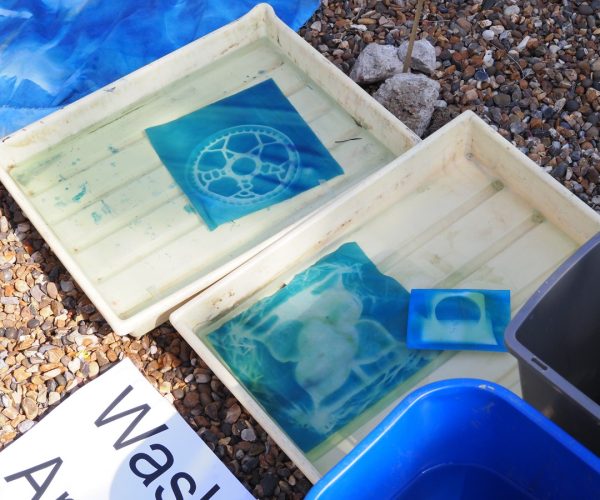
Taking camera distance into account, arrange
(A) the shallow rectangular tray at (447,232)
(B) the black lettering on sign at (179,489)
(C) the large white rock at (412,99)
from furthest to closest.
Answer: (C) the large white rock at (412,99) → (A) the shallow rectangular tray at (447,232) → (B) the black lettering on sign at (179,489)

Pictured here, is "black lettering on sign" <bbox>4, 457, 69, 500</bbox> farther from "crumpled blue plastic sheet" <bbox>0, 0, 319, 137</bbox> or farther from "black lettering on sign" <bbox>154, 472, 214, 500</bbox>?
"crumpled blue plastic sheet" <bbox>0, 0, 319, 137</bbox>

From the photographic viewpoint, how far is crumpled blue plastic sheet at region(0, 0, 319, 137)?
76.7 inches

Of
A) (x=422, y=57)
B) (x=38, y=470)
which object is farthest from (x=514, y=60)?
(x=38, y=470)

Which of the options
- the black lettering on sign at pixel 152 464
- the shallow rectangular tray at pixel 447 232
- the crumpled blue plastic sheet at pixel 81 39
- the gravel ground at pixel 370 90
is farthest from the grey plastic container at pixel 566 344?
the crumpled blue plastic sheet at pixel 81 39

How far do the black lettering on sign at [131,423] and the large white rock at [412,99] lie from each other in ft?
2.70

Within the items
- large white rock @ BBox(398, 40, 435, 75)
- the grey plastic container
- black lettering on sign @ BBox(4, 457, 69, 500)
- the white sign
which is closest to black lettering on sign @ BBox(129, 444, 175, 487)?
the white sign

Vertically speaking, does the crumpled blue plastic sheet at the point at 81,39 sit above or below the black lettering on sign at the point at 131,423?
above

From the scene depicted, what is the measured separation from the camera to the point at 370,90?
6.48 ft

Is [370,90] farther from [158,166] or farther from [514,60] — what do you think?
[158,166]

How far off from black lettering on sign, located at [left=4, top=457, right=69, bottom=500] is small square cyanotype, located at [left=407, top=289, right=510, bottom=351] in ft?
2.10

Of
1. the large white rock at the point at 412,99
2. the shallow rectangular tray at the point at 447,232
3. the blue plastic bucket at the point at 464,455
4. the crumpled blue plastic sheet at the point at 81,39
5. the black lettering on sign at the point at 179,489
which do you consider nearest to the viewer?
the blue plastic bucket at the point at 464,455

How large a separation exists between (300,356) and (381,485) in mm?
383

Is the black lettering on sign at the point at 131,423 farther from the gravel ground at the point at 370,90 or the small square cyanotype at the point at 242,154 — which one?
the small square cyanotype at the point at 242,154

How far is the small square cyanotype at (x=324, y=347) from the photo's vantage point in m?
1.44
